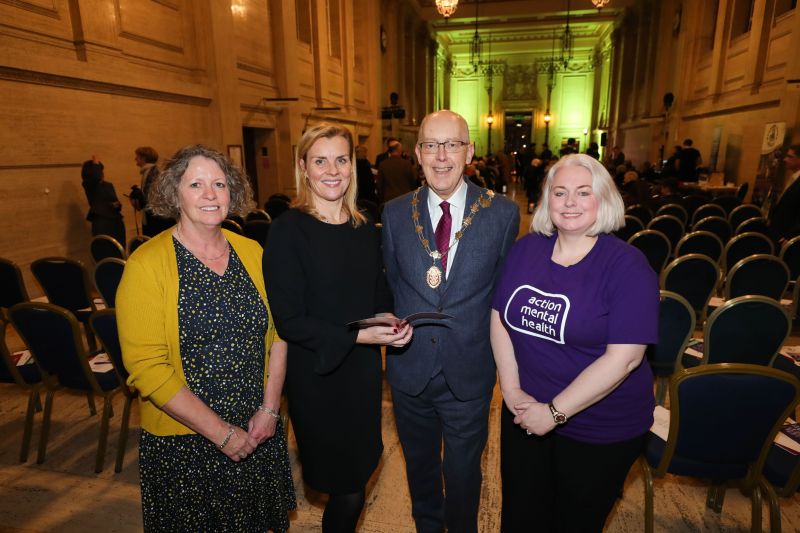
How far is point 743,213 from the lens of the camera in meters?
6.47

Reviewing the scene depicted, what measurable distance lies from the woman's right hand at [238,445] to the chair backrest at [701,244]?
14.7 ft

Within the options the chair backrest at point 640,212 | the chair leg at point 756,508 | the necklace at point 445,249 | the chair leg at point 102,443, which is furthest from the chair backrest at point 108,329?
the chair backrest at point 640,212

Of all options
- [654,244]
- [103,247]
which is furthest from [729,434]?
[103,247]

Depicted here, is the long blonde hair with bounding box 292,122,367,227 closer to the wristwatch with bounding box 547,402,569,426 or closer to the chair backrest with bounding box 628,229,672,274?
the wristwatch with bounding box 547,402,569,426

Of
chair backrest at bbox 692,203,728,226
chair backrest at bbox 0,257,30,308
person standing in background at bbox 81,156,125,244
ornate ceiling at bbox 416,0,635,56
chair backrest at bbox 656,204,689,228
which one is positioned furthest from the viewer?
ornate ceiling at bbox 416,0,635,56

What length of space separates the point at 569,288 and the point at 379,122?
16232 millimetres

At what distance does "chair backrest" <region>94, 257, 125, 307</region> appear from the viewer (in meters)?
3.52

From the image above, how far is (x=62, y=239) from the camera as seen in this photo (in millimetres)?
5984

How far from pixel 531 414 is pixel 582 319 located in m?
0.37

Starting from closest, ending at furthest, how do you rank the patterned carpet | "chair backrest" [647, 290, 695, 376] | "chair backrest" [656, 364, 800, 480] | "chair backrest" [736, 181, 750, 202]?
"chair backrest" [656, 364, 800, 480], the patterned carpet, "chair backrest" [647, 290, 695, 376], "chair backrest" [736, 181, 750, 202]

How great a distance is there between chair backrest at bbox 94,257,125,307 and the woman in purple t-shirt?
10.3 ft

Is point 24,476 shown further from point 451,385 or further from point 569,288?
point 569,288

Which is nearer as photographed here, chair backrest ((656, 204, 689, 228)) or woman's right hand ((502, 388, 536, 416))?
woman's right hand ((502, 388, 536, 416))

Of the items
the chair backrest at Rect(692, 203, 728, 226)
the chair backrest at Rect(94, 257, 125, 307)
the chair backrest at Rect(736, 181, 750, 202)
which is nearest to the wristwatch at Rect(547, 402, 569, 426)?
the chair backrest at Rect(94, 257, 125, 307)
